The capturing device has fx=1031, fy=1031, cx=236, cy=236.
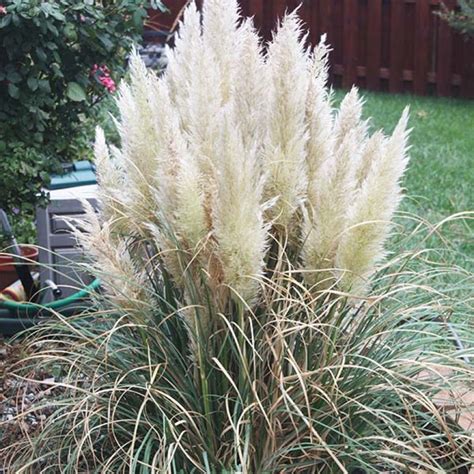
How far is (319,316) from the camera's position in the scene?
96.3 inches

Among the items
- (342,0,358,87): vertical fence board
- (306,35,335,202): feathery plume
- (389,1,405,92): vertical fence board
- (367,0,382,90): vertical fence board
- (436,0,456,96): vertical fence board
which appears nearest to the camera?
(306,35,335,202): feathery plume

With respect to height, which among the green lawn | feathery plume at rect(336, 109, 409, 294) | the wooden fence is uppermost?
feathery plume at rect(336, 109, 409, 294)

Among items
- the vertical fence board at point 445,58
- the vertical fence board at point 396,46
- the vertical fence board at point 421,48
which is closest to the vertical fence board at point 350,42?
the vertical fence board at point 396,46

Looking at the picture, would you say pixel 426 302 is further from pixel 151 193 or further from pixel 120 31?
pixel 120 31

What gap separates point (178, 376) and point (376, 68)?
1023 centimetres

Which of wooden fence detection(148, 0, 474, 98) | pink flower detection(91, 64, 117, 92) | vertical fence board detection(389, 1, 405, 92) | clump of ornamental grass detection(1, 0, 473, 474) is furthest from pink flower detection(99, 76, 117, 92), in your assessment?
vertical fence board detection(389, 1, 405, 92)

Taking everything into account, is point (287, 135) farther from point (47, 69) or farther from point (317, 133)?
point (47, 69)

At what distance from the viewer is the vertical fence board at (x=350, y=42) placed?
41.2ft

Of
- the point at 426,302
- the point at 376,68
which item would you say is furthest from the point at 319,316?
the point at 376,68

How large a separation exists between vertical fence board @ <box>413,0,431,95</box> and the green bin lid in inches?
289

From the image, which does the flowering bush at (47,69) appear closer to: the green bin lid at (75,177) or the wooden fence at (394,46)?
the green bin lid at (75,177)

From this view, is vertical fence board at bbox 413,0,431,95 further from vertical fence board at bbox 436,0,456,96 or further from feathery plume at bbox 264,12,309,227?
feathery plume at bbox 264,12,309,227

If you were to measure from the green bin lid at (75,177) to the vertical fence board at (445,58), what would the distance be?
23.6 feet

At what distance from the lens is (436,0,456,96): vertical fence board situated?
461 inches
